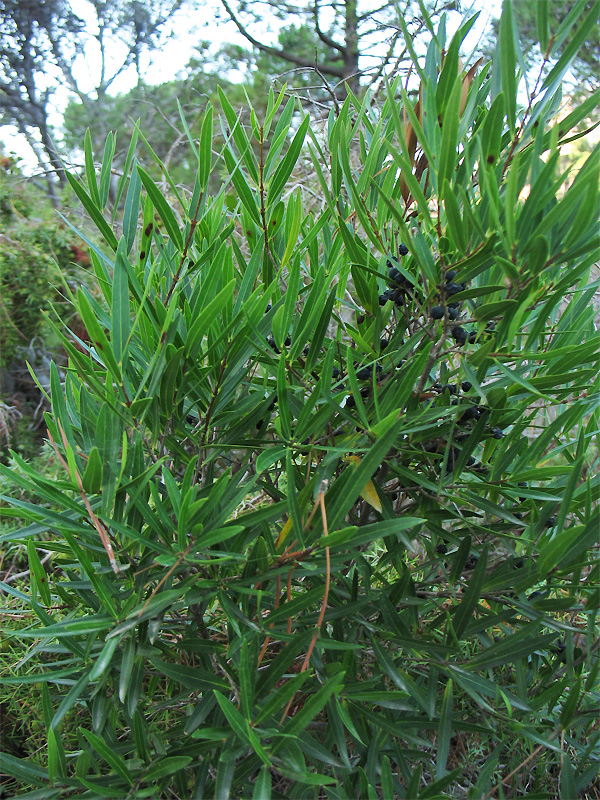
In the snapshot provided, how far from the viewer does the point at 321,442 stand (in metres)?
0.56

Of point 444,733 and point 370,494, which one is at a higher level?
point 370,494

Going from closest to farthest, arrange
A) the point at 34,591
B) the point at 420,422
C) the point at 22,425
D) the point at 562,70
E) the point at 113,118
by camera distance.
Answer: the point at 562,70, the point at 420,422, the point at 34,591, the point at 22,425, the point at 113,118

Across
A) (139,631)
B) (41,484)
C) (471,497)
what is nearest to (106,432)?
(41,484)

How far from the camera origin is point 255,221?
1.85 feet

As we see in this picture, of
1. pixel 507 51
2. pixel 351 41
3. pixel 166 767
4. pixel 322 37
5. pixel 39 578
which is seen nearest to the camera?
pixel 507 51

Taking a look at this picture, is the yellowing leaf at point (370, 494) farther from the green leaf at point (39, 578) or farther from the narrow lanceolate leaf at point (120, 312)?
the green leaf at point (39, 578)

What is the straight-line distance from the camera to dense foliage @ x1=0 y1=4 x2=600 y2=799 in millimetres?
405

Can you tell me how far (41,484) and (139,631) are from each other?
6.7 inches

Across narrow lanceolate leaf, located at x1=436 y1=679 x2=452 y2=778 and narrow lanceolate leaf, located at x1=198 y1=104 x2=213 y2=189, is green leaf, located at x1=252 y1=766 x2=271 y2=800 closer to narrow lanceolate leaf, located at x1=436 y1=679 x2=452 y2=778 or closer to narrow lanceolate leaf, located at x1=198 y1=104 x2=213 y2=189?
narrow lanceolate leaf, located at x1=436 y1=679 x2=452 y2=778

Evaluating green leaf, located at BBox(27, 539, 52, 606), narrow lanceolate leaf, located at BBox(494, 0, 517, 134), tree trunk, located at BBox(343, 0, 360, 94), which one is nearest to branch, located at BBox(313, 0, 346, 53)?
tree trunk, located at BBox(343, 0, 360, 94)

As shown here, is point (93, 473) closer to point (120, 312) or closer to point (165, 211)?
point (120, 312)

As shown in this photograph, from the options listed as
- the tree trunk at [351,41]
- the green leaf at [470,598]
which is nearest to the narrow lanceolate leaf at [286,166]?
the green leaf at [470,598]

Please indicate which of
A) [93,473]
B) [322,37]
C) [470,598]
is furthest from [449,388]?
[322,37]

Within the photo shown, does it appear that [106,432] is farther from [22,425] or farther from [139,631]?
[22,425]
